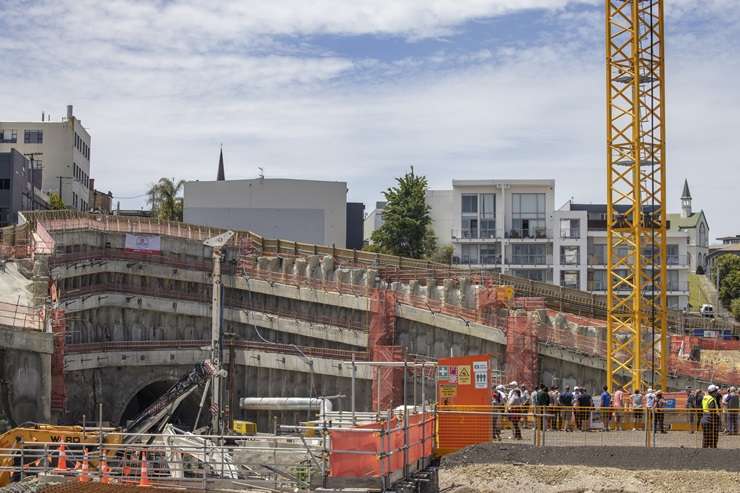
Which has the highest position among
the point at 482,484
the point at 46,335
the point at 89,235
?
the point at 89,235

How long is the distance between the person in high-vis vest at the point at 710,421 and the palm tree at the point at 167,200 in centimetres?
7186

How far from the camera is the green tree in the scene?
84750 mm

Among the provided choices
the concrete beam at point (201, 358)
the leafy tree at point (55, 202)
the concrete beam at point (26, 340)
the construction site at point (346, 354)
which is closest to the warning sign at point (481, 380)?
the construction site at point (346, 354)

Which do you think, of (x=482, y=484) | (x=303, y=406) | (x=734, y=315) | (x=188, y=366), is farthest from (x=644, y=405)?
(x=734, y=315)

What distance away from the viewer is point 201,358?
201 feet

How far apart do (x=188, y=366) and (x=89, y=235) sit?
890cm

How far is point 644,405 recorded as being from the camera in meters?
37.7

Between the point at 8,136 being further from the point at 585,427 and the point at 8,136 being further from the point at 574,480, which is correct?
the point at 574,480

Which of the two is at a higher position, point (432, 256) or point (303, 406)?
point (432, 256)

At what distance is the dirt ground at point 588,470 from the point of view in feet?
95.0

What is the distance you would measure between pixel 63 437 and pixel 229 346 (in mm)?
24127

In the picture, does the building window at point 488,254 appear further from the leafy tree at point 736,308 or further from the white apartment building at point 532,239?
the leafy tree at point 736,308

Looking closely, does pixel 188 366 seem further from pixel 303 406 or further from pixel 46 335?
pixel 46 335

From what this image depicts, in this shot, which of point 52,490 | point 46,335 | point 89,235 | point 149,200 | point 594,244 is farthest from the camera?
point 149,200
